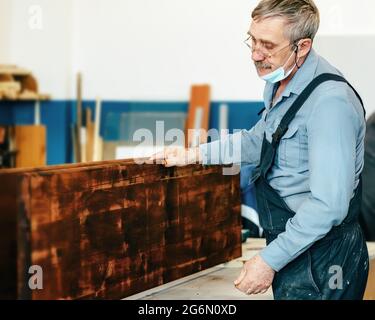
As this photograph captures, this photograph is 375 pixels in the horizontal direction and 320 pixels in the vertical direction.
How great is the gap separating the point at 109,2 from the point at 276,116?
170 inches

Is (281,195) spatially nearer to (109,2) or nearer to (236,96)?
(236,96)

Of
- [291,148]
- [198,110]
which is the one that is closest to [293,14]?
[291,148]

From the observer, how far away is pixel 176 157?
1.91 m

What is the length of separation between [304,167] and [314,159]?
0.13m

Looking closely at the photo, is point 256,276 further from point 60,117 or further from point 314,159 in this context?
point 60,117

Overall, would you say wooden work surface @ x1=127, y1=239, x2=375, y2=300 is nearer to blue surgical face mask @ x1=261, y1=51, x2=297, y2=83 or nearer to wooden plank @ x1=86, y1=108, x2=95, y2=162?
blue surgical face mask @ x1=261, y1=51, x2=297, y2=83

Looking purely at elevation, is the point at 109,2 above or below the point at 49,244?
above

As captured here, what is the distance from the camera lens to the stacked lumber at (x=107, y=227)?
1446 mm

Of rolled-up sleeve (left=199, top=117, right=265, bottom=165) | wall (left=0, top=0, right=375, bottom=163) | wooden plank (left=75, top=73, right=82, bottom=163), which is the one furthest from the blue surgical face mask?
wooden plank (left=75, top=73, right=82, bottom=163)

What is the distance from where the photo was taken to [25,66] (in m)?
5.82

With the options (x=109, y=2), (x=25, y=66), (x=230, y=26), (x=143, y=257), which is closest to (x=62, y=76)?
(x=25, y=66)

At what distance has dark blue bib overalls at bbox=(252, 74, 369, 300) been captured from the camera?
64.6 inches

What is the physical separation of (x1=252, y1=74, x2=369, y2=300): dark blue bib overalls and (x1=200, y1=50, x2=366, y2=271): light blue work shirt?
0.07ft
